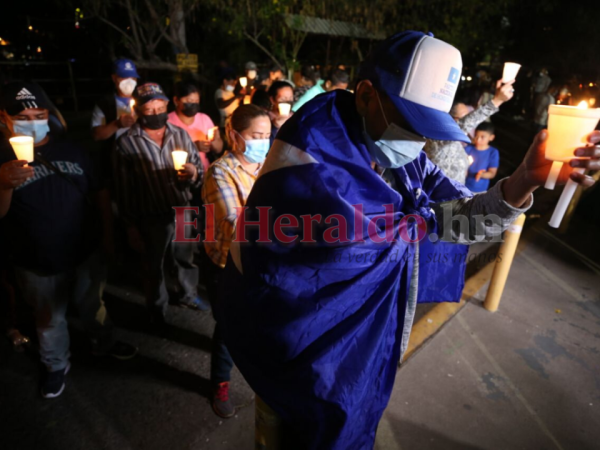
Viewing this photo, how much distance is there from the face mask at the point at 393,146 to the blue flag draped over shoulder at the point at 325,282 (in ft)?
0.25

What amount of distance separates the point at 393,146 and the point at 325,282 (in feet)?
1.95

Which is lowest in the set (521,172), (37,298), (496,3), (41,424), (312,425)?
(41,424)

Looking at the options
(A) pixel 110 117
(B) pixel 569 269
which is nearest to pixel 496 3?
(B) pixel 569 269

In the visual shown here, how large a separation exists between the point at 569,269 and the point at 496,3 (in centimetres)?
2213

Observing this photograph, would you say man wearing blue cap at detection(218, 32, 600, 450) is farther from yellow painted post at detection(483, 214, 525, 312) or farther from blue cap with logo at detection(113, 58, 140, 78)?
blue cap with logo at detection(113, 58, 140, 78)

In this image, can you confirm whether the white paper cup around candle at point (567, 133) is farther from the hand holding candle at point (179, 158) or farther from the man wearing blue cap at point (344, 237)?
the hand holding candle at point (179, 158)

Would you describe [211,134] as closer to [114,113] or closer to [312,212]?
[114,113]

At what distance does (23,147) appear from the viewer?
8.37 ft

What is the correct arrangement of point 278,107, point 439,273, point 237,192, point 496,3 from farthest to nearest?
point 496,3 → point 278,107 → point 237,192 → point 439,273

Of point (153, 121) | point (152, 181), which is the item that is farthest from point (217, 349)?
point (153, 121)

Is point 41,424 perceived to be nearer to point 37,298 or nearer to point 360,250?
point 37,298

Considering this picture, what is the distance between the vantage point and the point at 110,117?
4754 mm

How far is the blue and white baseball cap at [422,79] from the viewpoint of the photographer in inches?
56.0

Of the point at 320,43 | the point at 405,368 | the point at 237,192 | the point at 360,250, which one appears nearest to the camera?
the point at 360,250
